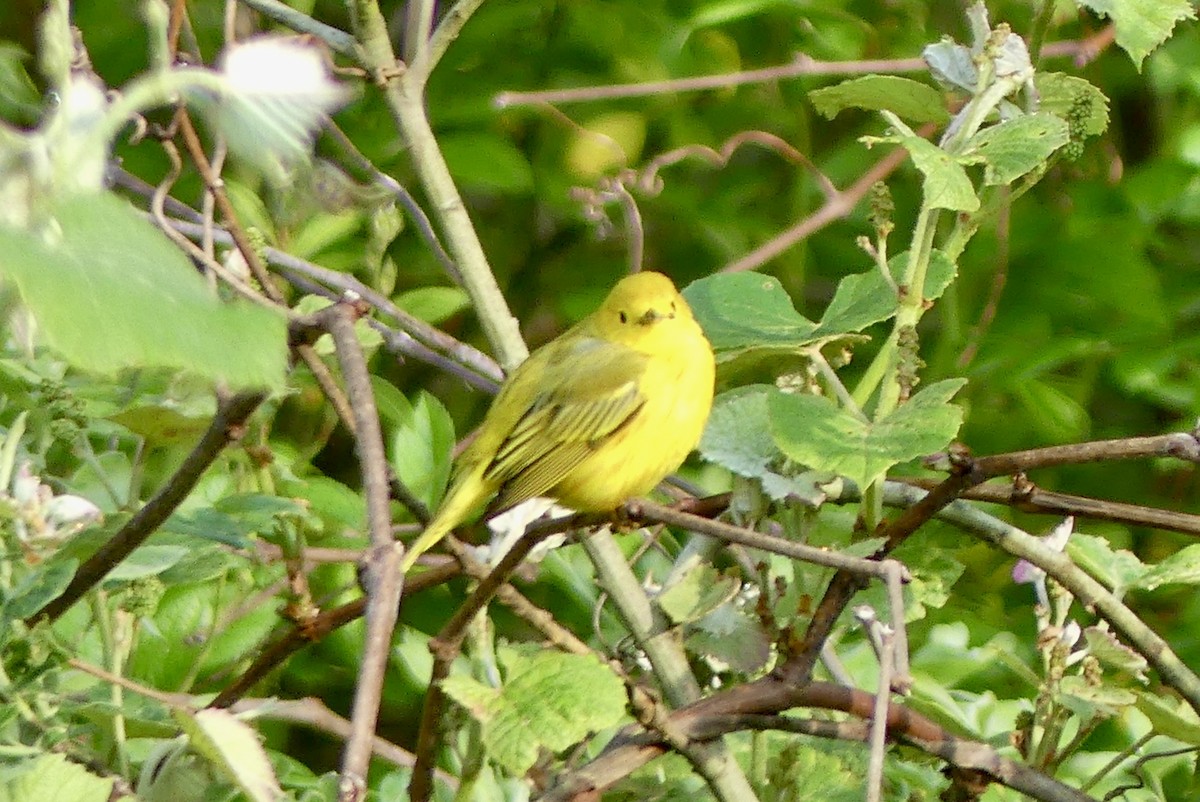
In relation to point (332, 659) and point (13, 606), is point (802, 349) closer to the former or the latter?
point (13, 606)

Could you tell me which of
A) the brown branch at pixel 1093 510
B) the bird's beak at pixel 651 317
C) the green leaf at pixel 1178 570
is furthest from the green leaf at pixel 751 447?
the bird's beak at pixel 651 317

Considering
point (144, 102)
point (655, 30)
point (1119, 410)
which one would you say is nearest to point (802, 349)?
point (144, 102)

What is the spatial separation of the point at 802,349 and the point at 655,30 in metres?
1.19

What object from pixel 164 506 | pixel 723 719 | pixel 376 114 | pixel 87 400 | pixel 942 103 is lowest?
pixel 723 719

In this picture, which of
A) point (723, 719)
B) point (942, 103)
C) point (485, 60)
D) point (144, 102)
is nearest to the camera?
point (144, 102)

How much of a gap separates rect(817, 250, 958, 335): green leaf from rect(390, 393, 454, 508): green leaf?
55 centimetres

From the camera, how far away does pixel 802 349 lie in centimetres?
115

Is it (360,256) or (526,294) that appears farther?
(526,294)

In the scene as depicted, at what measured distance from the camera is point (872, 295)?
1.19 m

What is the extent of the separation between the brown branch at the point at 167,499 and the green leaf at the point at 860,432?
1.15 ft

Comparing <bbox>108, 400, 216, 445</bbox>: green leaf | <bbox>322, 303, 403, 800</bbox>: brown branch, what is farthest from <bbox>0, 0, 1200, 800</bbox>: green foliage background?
<bbox>322, 303, 403, 800</bbox>: brown branch

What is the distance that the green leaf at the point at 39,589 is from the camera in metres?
0.96

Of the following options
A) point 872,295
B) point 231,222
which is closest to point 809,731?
point 872,295

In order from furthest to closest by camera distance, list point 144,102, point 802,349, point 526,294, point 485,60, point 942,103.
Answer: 1. point 526,294
2. point 485,60
3. point 942,103
4. point 802,349
5. point 144,102
